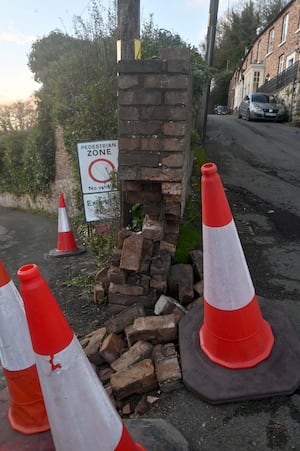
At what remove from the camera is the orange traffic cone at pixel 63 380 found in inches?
55.9

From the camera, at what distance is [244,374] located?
199cm

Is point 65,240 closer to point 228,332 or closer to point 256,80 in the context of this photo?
point 228,332

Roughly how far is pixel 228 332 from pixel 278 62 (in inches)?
1229

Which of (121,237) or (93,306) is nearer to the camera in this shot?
(121,237)

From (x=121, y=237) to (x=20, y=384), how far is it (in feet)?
4.98

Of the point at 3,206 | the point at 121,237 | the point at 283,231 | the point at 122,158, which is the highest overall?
the point at 122,158

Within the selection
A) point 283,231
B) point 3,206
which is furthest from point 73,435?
point 3,206

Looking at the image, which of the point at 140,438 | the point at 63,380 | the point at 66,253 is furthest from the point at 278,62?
the point at 63,380

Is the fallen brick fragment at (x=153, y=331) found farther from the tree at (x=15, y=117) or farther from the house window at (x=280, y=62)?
the house window at (x=280, y=62)

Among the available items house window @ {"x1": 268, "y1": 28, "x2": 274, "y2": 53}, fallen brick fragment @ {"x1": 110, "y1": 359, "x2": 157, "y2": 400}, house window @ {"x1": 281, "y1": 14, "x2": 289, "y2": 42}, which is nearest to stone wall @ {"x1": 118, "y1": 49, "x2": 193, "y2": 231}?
fallen brick fragment @ {"x1": 110, "y1": 359, "x2": 157, "y2": 400}

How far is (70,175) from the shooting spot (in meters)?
8.38

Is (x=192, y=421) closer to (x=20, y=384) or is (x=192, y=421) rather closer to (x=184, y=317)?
(x=184, y=317)

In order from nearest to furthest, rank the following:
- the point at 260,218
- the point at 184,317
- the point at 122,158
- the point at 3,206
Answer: the point at 184,317
the point at 122,158
the point at 260,218
the point at 3,206

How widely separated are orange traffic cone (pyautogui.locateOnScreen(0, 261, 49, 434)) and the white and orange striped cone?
43.1 inches
